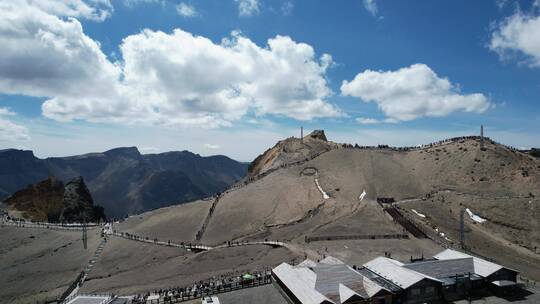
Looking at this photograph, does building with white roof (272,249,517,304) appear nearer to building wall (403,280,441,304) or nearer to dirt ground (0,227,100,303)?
building wall (403,280,441,304)

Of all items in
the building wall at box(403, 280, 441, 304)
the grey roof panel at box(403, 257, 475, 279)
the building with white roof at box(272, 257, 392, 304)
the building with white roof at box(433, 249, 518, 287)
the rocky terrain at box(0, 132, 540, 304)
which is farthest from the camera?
the rocky terrain at box(0, 132, 540, 304)

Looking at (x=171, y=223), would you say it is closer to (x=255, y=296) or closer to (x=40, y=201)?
(x=255, y=296)

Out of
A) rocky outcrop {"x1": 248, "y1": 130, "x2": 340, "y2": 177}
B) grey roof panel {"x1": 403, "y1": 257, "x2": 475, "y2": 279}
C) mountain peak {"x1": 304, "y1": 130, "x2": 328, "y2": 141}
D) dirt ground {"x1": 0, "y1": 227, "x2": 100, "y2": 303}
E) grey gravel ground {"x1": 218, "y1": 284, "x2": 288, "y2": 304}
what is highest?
mountain peak {"x1": 304, "y1": 130, "x2": 328, "y2": 141}

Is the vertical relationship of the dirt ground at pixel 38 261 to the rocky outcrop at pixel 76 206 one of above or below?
below

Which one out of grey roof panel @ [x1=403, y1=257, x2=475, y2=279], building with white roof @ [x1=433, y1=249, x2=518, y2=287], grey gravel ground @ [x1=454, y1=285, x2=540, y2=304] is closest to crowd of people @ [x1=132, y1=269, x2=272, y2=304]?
grey roof panel @ [x1=403, y1=257, x2=475, y2=279]

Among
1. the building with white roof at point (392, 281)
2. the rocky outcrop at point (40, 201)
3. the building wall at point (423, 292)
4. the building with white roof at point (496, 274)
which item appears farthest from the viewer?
the rocky outcrop at point (40, 201)

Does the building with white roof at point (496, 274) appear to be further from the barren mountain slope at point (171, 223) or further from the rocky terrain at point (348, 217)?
the barren mountain slope at point (171, 223)

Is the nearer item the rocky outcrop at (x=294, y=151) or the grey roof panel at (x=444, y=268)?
the grey roof panel at (x=444, y=268)

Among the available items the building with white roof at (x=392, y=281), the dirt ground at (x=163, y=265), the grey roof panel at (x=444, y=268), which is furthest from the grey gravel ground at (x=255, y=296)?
the grey roof panel at (x=444, y=268)
